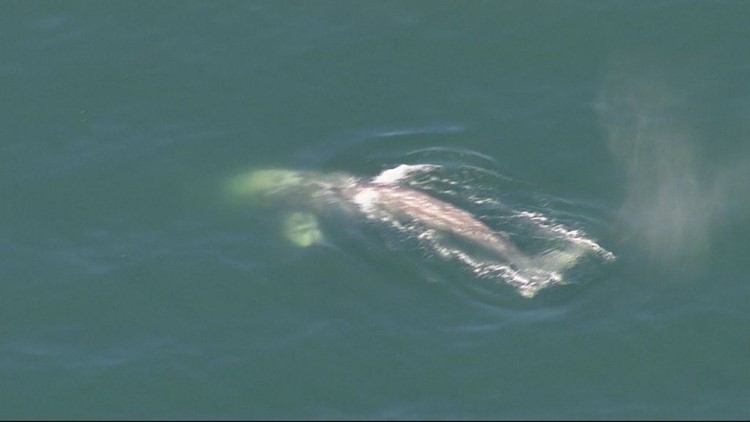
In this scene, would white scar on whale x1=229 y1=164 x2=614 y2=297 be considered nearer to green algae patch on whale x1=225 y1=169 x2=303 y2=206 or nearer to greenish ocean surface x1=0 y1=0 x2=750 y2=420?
green algae patch on whale x1=225 y1=169 x2=303 y2=206

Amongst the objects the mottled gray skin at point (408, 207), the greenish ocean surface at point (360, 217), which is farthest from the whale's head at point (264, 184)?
the mottled gray skin at point (408, 207)

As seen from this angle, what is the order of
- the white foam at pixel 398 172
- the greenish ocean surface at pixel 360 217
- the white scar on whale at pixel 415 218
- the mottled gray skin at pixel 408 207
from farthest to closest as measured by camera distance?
1. the white foam at pixel 398 172
2. the mottled gray skin at pixel 408 207
3. the white scar on whale at pixel 415 218
4. the greenish ocean surface at pixel 360 217

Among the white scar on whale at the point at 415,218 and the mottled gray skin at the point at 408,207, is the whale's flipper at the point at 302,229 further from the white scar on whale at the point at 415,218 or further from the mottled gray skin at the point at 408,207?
the mottled gray skin at the point at 408,207

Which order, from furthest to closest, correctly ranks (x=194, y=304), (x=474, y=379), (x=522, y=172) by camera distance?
(x=522, y=172), (x=194, y=304), (x=474, y=379)

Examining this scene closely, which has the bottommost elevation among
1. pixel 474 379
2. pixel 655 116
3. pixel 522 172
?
pixel 474 379

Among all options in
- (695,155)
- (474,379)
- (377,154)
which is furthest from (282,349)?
(695,155)

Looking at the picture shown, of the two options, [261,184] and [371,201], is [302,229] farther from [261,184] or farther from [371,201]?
[261,184]

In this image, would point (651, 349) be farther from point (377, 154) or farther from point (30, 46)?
point (30, 46)

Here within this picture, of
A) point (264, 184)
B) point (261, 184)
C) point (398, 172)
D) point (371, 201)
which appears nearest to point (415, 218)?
point (371, 201)

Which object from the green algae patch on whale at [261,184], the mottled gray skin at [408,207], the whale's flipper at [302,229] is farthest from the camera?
the green algae patch on whale at [261,184]
